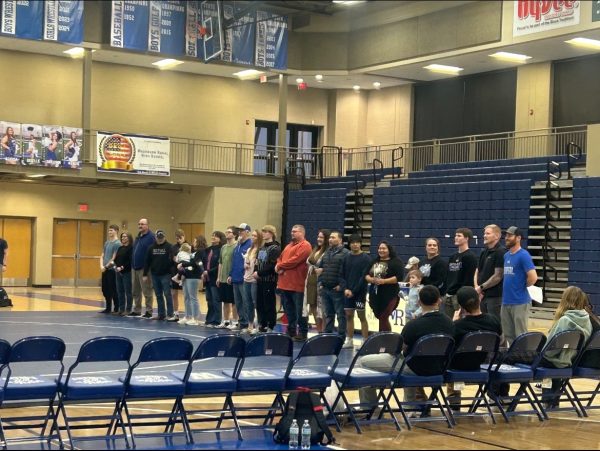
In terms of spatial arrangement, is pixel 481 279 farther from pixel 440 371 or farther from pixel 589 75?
pixel 589 75

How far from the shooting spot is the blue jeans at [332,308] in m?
13.2

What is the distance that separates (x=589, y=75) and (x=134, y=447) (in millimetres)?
20227

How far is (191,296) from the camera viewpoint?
1620cm

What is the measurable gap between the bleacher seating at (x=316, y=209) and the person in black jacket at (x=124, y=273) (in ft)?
31.9

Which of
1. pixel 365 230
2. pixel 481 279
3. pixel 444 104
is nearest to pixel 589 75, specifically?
pixel 444 104

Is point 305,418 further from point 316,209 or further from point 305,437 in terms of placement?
point 316,209

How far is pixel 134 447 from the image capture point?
663 centimetres

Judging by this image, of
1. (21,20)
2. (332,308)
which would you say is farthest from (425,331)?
(21,20)

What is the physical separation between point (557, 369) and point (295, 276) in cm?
583

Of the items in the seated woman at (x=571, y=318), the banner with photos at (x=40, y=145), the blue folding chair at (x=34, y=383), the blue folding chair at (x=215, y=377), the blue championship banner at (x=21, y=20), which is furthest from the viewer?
the banner with photos at (x=40, y=145)

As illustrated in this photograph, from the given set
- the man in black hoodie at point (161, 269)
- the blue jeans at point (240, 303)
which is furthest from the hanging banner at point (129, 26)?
the blue jeans at point (240, 303)

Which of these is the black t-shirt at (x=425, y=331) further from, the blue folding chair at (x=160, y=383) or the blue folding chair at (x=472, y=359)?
the blue folding chair at (x=160, y=383)

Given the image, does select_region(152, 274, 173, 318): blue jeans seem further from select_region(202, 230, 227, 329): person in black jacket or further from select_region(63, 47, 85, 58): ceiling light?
select_region(63, 47, 85, 58): ceiling light

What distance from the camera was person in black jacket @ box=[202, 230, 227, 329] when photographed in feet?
51.7
